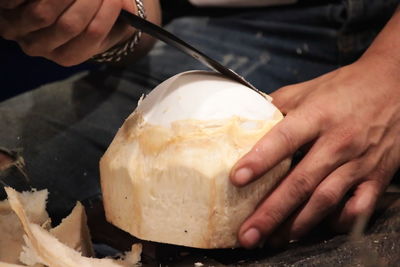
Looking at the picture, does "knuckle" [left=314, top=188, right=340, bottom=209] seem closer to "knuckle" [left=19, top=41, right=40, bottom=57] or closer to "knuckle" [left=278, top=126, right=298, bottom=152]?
"knuckle" [left=278, top=126, right=298, bottom=152]

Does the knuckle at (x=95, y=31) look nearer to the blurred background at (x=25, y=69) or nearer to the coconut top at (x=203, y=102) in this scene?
the coconut top at (x=203, y=102)

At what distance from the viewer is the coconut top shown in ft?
3.06

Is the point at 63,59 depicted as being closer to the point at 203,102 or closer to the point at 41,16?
the point at 41,16

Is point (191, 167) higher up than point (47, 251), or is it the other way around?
point (191, 167)

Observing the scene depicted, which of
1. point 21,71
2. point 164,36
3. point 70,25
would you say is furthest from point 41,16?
point 21,71

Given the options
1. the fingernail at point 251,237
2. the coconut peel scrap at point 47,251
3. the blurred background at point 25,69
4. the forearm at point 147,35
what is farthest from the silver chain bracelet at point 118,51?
the blurred background at point 25,69

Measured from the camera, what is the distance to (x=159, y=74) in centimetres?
162

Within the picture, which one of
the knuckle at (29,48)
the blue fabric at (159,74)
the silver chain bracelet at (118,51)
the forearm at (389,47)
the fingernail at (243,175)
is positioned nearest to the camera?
the fingernail at (243,175)

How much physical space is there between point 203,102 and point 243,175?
0.14 meters

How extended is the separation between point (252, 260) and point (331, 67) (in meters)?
0.77

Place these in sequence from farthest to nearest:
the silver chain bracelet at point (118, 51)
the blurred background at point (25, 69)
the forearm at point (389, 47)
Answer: the blurred background at point (25, 69) → the silver chain bracelet at point (118, 51) → the forearm at point (389, 47)

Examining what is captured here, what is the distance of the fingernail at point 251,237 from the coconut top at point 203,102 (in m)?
Result: 0.18

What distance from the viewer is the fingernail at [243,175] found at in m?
0.87

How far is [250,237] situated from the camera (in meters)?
0.91
